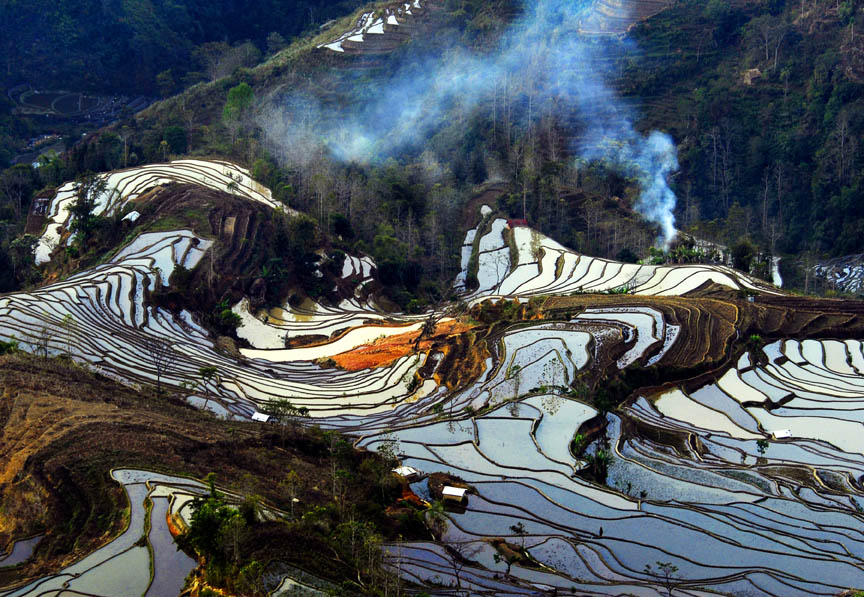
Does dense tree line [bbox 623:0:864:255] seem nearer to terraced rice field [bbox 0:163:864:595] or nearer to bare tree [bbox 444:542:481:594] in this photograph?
terraced rice field [bbox 0:163:864:595]

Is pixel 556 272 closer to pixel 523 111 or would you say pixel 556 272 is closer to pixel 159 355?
pixel 159 355

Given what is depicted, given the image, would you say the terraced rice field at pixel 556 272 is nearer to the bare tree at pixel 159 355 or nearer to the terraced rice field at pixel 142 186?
the terraced rice field at pixel 142 186

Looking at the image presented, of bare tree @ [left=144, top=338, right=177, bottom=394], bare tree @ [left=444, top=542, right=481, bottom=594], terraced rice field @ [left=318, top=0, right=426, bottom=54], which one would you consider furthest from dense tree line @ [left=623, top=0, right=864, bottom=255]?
bare tree @ [left=444, top=542, right=481, bottom=594]

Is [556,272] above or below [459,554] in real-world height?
above

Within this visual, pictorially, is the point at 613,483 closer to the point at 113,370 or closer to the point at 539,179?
the point at 113,370

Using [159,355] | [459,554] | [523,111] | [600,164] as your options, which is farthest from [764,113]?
[459,554]

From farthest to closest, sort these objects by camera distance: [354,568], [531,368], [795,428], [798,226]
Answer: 1. [798,226]
2. [531,368]
3. [795,428]
4. [354,568]

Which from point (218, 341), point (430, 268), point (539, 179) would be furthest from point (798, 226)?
point (218, 341)
